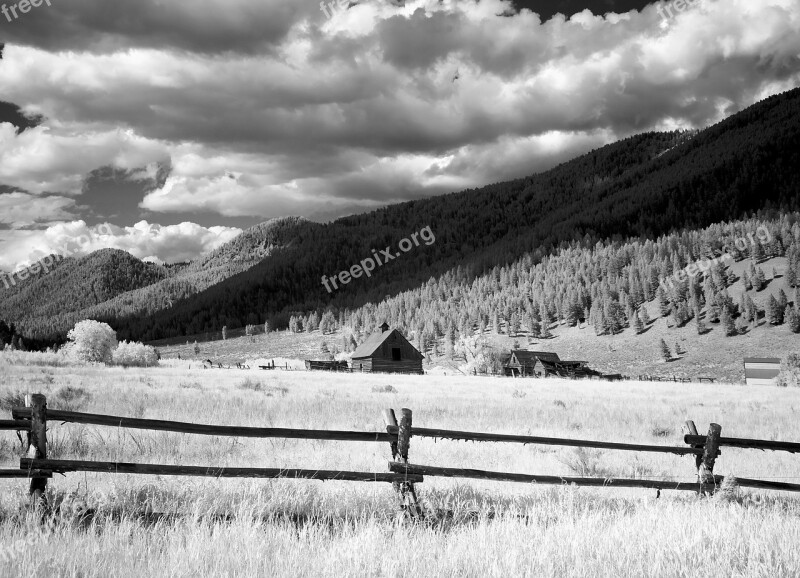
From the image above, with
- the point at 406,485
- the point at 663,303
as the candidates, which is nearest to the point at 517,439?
the point at 406,485

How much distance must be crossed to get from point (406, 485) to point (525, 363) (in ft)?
279

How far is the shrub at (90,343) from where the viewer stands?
45250 mm

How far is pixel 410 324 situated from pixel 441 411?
15741 cm

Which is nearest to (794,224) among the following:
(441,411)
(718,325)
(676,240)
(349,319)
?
(676,240)

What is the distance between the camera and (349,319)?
19850 cm

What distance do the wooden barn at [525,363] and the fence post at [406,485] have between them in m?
79.2

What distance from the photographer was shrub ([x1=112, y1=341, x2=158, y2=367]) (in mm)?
48688

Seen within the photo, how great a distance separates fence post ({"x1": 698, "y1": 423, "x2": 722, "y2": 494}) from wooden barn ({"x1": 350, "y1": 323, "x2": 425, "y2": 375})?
217 feet

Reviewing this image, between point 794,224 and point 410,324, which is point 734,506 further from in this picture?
point 794,224

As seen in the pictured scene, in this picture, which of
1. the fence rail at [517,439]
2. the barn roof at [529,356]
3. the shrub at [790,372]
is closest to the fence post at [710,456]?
the fence rail at [517,439]

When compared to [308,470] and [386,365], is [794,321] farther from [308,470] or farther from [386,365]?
[308,470]

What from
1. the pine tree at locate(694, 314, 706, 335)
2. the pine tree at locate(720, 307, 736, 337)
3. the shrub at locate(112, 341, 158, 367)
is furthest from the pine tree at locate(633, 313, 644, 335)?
the shrub at locate(112, 341, 158, 367)

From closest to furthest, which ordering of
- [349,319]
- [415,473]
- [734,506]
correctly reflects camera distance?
[415,473], [734,506], [349,319]

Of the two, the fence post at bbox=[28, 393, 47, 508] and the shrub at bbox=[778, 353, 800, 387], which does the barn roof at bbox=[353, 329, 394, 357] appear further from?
the fence post at bbox=[28, 393, 47, 508]
